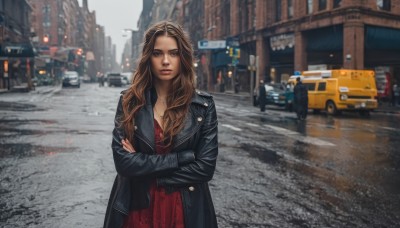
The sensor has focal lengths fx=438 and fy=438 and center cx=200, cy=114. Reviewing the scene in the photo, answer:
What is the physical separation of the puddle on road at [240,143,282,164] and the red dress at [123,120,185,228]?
252 inches

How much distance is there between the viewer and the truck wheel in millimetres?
21895

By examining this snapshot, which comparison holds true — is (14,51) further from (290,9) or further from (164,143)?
(164,143)

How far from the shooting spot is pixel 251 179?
277 inches

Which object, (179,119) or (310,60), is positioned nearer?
(179,119)

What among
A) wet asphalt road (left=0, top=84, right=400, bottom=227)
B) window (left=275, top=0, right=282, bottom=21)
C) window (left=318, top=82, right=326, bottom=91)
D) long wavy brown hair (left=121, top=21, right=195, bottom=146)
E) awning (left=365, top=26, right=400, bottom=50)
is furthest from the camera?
window (left=275, top=0, right=282, bottom=21)

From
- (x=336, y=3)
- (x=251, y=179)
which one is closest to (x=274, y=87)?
(x=336, y=3)

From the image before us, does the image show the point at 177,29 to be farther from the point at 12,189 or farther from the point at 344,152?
the point at 344,152

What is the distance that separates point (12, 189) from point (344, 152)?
6.98 m

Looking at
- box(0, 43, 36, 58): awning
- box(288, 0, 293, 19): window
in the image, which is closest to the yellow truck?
box(288, 0, 293, 19): window

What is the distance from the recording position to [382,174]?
7.52m

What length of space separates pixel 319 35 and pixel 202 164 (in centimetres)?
3377

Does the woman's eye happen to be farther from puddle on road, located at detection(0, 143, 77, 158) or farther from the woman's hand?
puddle on road, located at detection(0, 143, 77, 158)

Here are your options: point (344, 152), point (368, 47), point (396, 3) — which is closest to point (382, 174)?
point (344, 152)

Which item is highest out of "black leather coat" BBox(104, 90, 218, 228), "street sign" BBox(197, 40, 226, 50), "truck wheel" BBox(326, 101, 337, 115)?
"street sign" BBox(197, 40, 226, 50)
